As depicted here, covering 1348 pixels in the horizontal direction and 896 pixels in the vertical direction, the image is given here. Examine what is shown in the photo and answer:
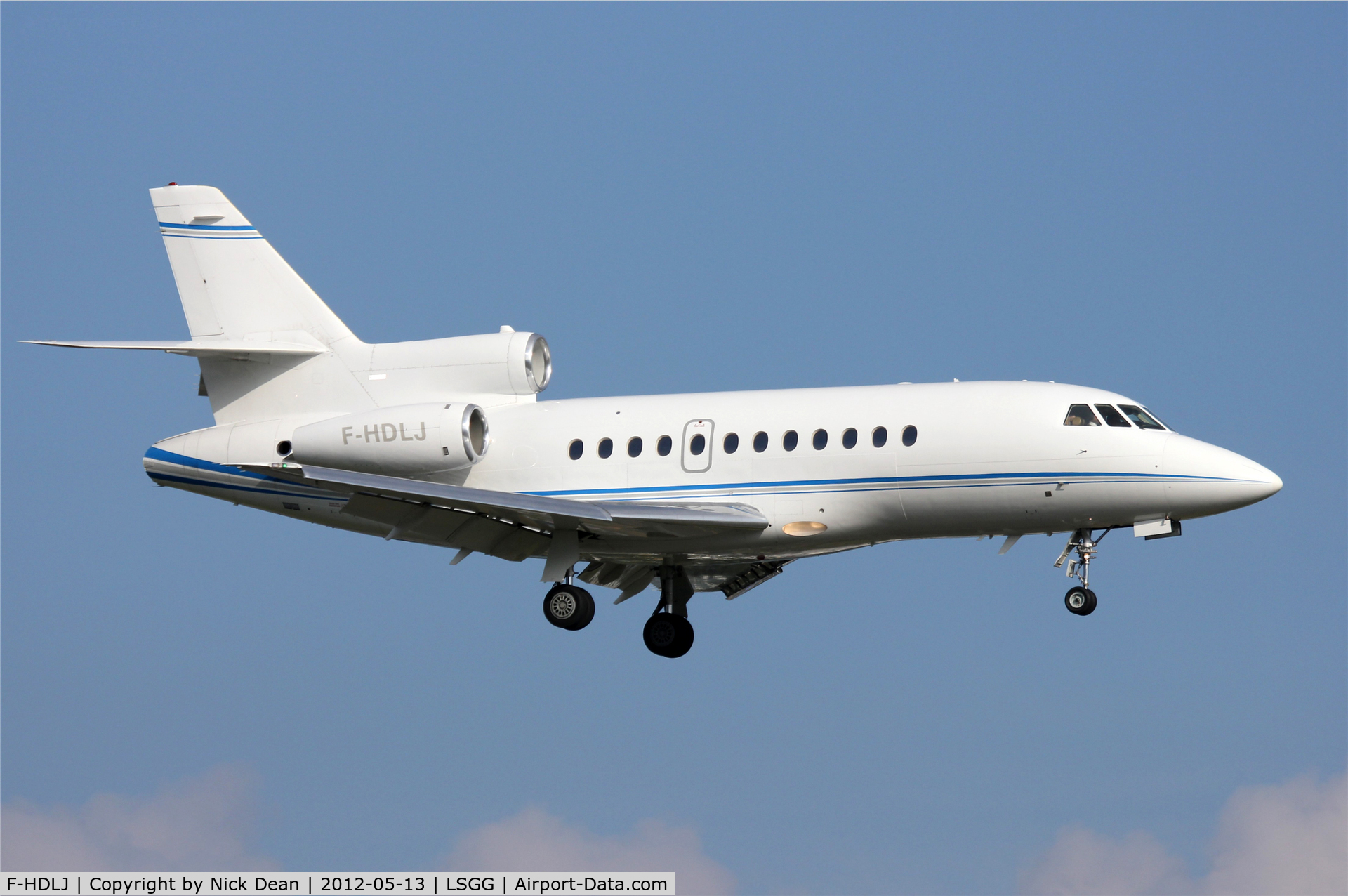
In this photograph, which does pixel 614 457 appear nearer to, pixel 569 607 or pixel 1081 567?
pixel 569 607

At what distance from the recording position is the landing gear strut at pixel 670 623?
28156 mm

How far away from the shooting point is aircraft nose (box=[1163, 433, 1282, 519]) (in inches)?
925

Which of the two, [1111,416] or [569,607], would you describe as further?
[569,607]

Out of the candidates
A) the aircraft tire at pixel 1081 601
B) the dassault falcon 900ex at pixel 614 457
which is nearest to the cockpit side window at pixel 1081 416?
the dassault falcon 900ex at pixel 614 457

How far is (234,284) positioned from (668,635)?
9.60 meters

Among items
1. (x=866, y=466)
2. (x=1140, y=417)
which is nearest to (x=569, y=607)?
(x=866, y=466)

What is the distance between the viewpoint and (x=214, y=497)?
27969mm

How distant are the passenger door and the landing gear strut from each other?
11.1ft

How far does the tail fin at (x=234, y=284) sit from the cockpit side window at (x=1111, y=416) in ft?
41.4

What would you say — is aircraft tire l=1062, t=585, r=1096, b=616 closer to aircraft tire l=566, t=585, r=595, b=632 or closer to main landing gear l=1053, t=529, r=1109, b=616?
main landing gear l=1053, t=529, r=1109, b=616

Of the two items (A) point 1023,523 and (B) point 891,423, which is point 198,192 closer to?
(B) point 891,423

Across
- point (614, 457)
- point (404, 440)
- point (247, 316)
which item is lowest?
point (614, 457)

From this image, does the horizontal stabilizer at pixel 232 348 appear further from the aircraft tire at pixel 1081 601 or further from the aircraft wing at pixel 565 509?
the aircraft tire at pixel 1081 601

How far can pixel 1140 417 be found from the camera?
956 inches
